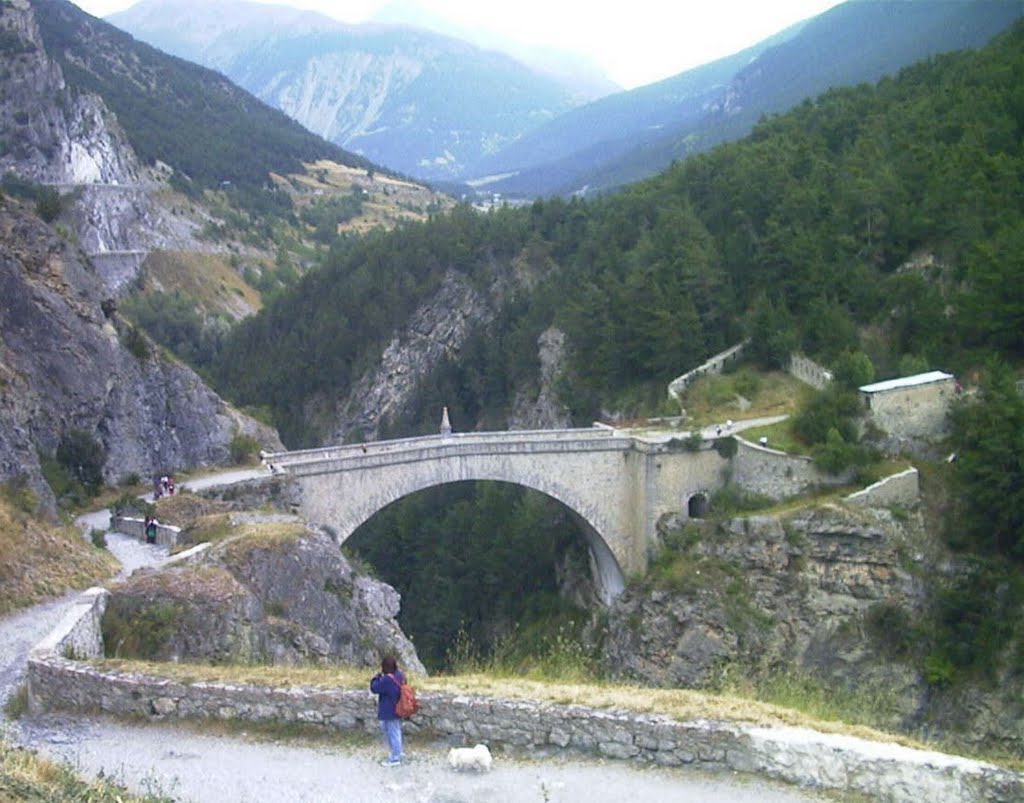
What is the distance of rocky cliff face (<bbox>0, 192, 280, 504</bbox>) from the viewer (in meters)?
26.7

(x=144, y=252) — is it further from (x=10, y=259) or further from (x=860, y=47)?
(x=860, y=47)

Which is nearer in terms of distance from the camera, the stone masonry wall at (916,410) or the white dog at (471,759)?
the white dog at (471,759)

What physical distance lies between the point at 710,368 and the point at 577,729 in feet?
107

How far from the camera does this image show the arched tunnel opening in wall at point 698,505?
3797 centimetres

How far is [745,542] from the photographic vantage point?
117 feet

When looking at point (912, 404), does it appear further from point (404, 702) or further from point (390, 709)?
point (390, 709)

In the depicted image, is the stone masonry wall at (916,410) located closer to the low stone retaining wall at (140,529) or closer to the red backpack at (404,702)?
the low stone retaining wall at (140,529)

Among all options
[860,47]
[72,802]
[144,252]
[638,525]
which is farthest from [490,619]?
[860,47]

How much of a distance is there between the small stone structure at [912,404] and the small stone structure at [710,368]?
824cm

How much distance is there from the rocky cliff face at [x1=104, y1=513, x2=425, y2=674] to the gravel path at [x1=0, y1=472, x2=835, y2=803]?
3680 mm

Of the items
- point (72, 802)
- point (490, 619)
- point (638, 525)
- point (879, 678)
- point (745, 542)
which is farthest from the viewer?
point (490, 619)

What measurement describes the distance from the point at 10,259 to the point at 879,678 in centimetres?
2601

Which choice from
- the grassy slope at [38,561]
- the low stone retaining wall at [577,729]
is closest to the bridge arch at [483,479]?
the grassy slope at [38,561]

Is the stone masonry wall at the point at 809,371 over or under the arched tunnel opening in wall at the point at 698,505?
over
